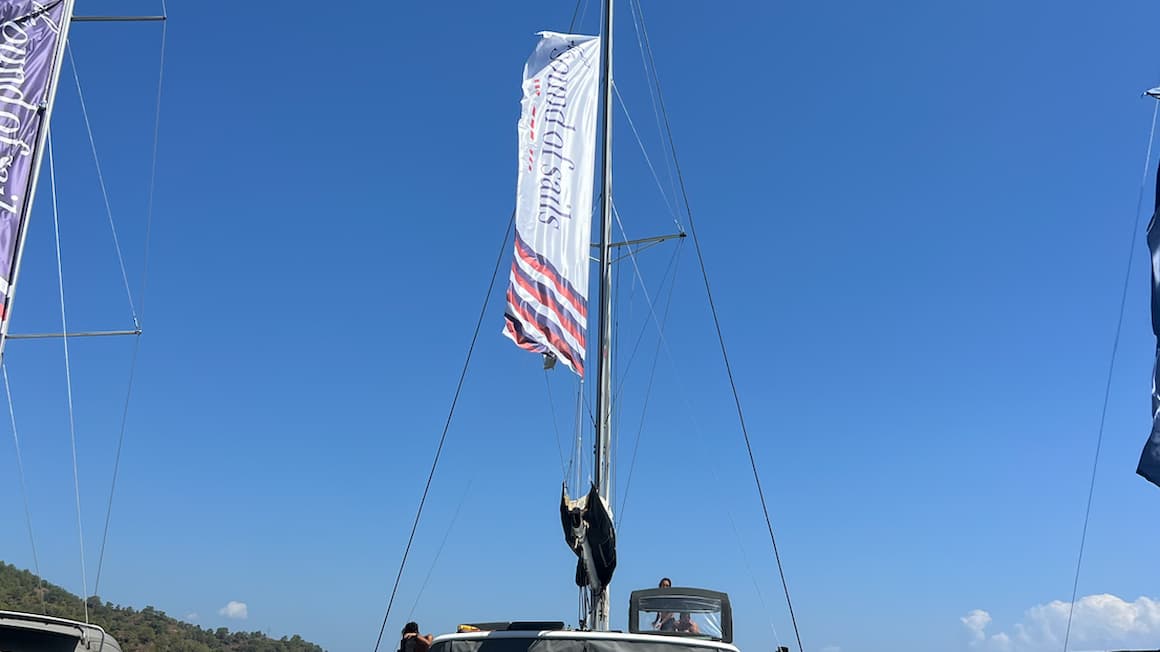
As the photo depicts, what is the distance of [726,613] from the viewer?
12.9m

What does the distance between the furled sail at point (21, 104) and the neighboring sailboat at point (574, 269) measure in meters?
6.36

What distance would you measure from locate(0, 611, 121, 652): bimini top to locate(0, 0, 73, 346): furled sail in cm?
377

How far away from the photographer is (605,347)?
14875mm

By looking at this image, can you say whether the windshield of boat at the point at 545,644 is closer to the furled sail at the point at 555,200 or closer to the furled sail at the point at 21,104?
the furled sail at the point at 555,200

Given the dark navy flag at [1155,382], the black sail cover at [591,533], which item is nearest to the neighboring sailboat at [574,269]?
the black sail cover at [591,533]

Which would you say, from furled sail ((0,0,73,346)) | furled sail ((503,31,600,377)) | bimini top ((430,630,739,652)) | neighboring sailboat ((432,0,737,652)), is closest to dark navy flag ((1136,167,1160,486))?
neighboring sailboat ((432,0,737,652))

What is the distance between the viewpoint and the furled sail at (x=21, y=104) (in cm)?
1279

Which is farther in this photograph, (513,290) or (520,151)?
(520,151)

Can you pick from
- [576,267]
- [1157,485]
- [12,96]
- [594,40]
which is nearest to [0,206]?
[12,96]

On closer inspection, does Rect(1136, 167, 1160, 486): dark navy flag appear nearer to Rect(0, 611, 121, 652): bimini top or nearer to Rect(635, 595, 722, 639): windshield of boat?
Rect(635, 595, 722, 639): windshield of boat

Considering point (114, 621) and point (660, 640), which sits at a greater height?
point (114, 621)

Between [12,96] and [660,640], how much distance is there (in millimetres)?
11352

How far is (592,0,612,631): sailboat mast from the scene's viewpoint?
12578 millimetres

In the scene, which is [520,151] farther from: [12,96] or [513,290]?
[12,96]
